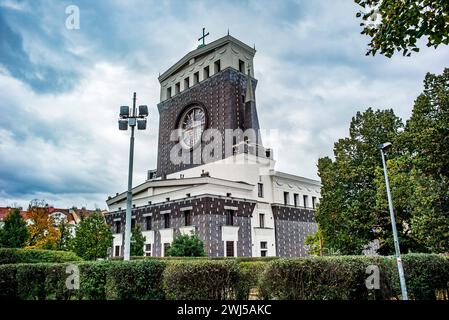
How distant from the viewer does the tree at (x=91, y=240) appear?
68.9ft

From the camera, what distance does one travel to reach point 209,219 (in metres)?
30.0

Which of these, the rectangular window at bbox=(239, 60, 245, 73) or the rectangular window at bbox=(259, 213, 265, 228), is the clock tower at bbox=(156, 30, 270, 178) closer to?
the rectangular window at bbox=(239, 60, 245, 73)

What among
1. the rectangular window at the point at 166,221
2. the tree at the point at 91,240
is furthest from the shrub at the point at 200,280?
the rectangular window at the point at 166,221

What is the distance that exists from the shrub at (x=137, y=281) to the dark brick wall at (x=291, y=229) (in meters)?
26.2

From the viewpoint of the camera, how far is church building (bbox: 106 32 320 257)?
31562 mm

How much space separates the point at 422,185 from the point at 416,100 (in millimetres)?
4841

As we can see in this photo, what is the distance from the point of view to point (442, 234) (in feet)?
50.6

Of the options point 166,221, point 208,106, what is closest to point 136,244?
point 166,221

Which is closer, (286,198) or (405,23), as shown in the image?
(405,23)

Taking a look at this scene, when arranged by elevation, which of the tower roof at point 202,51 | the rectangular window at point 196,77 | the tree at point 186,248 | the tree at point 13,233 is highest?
the tower roof at point 202,51

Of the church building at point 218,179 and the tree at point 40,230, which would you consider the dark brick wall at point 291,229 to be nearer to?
the church building at point 218,179

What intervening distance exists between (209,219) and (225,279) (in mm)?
19746

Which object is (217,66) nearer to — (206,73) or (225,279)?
(206,73)
